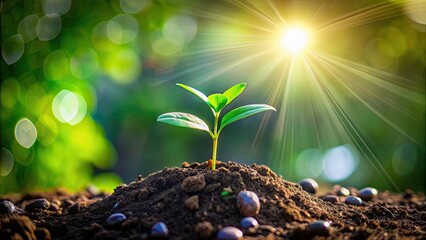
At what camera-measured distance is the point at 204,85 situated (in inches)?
217

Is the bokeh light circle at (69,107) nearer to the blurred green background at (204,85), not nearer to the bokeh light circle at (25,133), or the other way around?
the blurred green background at (204,85)

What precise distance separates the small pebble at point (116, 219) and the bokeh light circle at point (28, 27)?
2.85 meters

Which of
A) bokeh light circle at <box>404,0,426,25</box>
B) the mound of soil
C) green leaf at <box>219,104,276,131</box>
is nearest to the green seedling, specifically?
green leaf at <box>219,104,276,131</box>

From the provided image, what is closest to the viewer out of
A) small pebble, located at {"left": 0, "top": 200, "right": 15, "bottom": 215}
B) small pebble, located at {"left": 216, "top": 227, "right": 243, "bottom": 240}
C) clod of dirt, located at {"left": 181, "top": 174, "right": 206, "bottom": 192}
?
small pebble, located at {"left": 216, "top": 227, "right": 243, "bottom": 240}

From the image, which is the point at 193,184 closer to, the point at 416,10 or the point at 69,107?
the point at 69,107

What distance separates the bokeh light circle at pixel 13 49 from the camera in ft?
12.8

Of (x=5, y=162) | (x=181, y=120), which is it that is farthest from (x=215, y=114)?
(x=5, y=162)

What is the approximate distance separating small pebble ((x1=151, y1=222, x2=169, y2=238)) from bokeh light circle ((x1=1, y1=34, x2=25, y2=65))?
9.95 ft

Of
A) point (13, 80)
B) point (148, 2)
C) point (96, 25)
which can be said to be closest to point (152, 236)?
point (13, 80)

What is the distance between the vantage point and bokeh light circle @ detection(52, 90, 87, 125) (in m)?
4.09

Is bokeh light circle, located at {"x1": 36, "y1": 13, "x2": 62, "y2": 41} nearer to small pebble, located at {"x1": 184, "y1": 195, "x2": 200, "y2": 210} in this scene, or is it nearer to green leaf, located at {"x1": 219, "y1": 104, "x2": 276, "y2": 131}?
green leaf, located at {"x1": 219, "y1": 104, "x2": 276, "y2": 131}

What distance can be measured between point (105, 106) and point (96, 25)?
4.90 ft

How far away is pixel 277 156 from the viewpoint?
5.58 m

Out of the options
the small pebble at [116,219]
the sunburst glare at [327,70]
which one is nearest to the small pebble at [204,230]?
the small pebble at [116,219]
